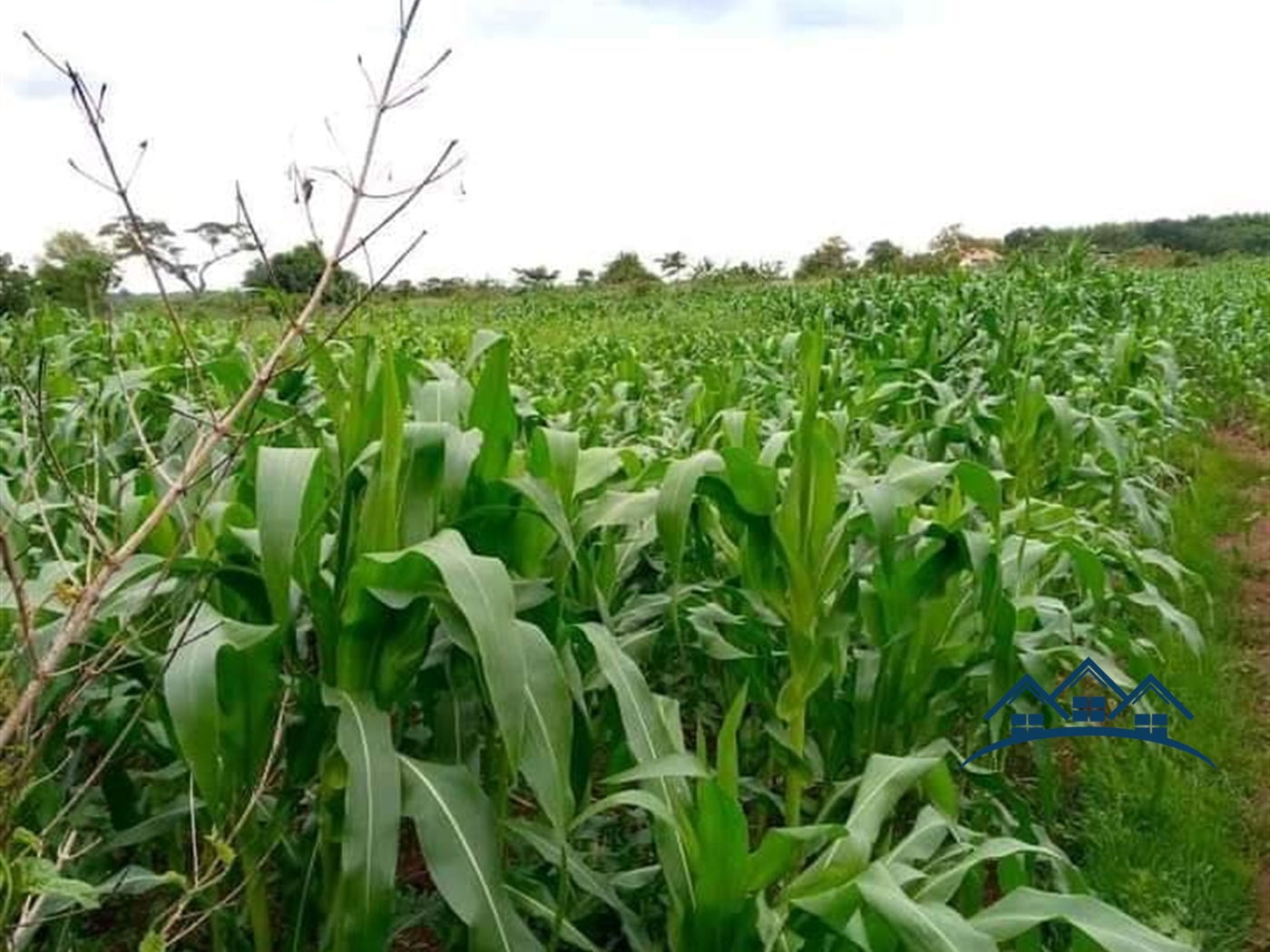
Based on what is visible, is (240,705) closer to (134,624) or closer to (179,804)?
(134,624)

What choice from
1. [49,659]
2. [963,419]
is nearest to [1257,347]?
[963,419]

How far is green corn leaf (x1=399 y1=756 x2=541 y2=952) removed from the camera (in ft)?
4.96

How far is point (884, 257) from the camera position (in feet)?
71.0

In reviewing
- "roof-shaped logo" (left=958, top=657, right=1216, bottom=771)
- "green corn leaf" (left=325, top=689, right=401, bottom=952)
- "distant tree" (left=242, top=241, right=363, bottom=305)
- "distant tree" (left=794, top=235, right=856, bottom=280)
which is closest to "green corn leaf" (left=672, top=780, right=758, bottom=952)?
"green corn leaf" (left=325, top=689, right=401, bottom=952)

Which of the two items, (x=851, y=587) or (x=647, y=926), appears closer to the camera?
(x=647, y=926)

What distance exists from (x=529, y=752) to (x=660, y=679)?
4.11ft

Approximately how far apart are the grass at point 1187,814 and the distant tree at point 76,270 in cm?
238

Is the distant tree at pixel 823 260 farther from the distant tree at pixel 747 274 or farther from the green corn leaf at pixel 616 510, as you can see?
the green corn leaf at pixel 616 510

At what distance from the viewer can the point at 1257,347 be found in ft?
34.8

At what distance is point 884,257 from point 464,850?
2119cm

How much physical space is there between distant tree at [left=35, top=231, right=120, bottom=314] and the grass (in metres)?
2.38

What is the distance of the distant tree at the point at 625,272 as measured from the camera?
109 feet

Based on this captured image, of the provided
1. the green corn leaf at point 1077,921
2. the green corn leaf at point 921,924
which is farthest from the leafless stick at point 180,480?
the green corn leaf at point 1077,921

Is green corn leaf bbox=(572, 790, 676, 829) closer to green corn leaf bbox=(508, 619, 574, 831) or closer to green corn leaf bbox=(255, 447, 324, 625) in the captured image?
green corn leaf bbox=(508, 619, 574, 831)
